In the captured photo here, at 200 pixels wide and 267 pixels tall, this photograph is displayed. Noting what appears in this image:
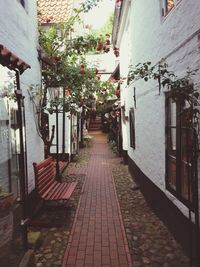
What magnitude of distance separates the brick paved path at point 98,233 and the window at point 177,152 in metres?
1.24

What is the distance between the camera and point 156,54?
577 cm

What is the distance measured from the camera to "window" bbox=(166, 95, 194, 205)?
4.32 metres

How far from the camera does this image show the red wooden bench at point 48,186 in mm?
5656

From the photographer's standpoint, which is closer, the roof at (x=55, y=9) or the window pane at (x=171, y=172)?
the window pane at (x=171, y=172)

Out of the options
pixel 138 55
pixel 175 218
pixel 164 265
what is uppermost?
pixel 138 55

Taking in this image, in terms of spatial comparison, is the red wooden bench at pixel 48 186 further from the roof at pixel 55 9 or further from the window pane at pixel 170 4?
the roof at pixel 55 9

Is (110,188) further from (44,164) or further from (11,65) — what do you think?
(11,65)

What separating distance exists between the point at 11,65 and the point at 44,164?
2.94 metres

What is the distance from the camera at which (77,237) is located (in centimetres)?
503

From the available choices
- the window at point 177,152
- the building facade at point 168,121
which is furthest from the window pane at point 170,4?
the window at point 177,152

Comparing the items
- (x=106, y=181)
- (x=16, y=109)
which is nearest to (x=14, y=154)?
(x=16, y=109)

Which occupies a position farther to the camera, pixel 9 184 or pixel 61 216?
pixel 61 216

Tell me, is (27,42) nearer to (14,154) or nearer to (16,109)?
(16,109)

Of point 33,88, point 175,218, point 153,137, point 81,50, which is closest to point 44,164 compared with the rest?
point 33,88
